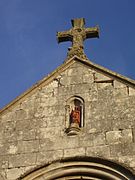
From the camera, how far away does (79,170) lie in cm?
1006

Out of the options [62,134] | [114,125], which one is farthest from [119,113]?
[62,134]


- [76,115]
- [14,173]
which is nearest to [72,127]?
[76,115]

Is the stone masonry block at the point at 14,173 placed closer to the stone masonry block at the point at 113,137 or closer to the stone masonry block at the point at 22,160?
the stone masonry block at the point at 22,160

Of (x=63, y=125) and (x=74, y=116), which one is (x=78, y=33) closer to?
(x=74, y=116)

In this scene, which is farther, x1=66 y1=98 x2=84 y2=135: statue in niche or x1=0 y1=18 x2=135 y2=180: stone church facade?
x1=66 y1=98 x2=84 y2=135: statue in niche

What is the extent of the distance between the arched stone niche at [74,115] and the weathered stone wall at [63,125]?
0.25 feet

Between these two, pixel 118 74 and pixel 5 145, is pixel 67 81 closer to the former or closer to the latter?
pixel 118 74

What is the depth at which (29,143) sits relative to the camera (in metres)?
10.7

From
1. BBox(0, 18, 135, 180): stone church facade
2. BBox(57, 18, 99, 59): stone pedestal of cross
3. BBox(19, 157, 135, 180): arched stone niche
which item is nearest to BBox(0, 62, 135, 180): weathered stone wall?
BBox(0, 18, 135, 180): stone church facade

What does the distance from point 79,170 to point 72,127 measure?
91cm

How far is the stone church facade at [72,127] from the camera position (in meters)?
10.1

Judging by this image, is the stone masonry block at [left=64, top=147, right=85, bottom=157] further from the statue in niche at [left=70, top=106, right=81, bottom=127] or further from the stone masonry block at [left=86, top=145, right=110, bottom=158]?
the statue in niche at [left=70, top=106, right=81, bottom=127]

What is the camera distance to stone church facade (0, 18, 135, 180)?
10.1 m

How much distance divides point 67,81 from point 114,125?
158 cm
